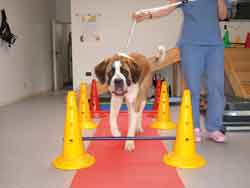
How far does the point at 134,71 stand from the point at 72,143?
812mm

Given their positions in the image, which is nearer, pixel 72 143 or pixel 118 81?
pixel 72 143

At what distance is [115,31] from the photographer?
6.98m

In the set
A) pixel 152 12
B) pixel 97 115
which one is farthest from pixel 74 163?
pixel 97 115

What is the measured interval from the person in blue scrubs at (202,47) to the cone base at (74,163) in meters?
1.15

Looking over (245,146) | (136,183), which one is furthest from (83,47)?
(136,183)

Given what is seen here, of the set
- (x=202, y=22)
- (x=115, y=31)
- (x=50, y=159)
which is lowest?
(x=50, y=159)

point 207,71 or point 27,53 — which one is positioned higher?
point 27,53

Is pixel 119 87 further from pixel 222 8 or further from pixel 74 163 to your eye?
pixel 222 8

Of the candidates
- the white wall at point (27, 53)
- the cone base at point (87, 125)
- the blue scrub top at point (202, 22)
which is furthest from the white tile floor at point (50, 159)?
the white wall at point (27, 53)

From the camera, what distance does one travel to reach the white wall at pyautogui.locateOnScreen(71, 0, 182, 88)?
6.88 meters

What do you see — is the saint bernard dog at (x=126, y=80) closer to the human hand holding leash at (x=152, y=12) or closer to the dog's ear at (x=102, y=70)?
the dog's ear at (x=102, y=70)

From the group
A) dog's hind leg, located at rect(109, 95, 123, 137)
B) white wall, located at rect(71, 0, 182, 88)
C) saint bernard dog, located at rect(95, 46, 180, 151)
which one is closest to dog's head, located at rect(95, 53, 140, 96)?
saint bernard dog, located at rect(95, 46, 180, 151)

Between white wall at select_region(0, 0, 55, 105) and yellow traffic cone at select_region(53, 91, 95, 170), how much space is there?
3.86 meters

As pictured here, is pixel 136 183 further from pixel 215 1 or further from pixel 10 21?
pixel 10 21
